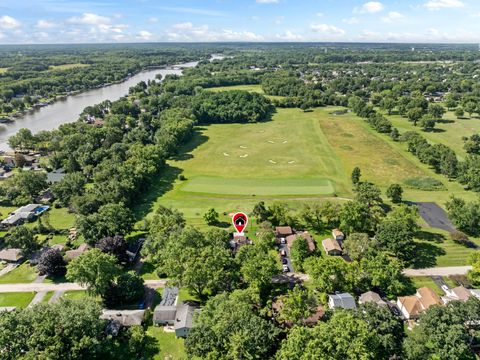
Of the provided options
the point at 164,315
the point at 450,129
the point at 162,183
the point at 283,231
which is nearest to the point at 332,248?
the point at 283,231

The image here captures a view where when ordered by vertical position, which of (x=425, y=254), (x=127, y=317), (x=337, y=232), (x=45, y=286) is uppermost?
(x=337, y=232)

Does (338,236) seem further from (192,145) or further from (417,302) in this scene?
(192,145)

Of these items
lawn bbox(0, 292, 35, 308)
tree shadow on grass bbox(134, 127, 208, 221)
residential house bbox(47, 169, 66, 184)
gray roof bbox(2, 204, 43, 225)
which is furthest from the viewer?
residential house bbox(47, 169, 66, 184)

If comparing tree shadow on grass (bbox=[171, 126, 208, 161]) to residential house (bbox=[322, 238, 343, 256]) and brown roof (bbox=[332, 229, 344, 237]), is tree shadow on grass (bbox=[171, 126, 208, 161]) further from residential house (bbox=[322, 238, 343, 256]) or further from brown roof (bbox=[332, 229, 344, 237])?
residential house (bbox=[322, 238, 343, 256])

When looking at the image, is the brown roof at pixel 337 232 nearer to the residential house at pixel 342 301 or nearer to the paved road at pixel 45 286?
the residential house at pixel 342 301

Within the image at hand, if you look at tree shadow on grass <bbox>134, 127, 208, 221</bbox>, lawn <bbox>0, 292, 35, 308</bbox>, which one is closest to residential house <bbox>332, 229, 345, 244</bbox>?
tree shadow on grass <bbox>134, 127, 208, 221</bbox>

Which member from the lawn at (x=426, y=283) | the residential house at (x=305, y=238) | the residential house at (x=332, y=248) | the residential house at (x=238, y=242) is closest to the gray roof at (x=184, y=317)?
the residential house at (x=238, y=242)
